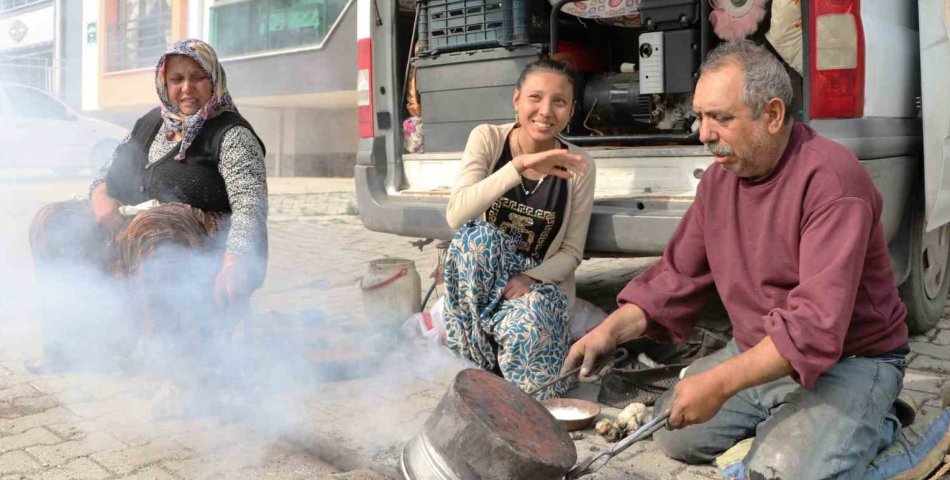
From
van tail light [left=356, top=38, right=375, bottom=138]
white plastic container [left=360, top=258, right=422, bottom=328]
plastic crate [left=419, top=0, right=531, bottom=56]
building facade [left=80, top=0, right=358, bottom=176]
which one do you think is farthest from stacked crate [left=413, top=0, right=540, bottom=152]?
building facade [left=80, top=0, right=358, bottom=176]

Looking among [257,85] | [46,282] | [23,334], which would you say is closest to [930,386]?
[46,282]

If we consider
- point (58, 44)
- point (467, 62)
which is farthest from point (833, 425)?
point (58, 44)

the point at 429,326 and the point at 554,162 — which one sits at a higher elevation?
the point at 554,162

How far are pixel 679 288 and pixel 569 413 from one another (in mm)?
647

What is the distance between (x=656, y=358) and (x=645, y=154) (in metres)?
0.89

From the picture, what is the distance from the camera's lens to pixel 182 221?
346 cm

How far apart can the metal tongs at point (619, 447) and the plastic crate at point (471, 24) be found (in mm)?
2641

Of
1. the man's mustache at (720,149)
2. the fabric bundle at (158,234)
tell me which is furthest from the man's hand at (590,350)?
the fabric bundle at (158,234)

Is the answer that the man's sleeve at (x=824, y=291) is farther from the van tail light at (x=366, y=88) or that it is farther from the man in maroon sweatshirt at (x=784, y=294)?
the van tail light at (x=366, y=88)

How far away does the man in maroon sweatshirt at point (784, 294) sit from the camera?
2.12 meters

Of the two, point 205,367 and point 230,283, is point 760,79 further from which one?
point 205,367

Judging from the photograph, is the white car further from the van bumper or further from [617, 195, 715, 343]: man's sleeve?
[617, 195, 715, 343]: man's sleeve

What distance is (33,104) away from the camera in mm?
5566

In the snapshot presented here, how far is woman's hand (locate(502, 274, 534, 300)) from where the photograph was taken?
3469 millimetres
